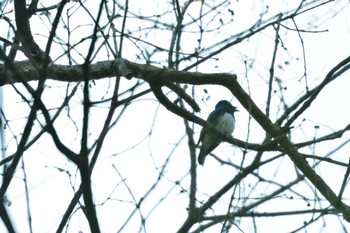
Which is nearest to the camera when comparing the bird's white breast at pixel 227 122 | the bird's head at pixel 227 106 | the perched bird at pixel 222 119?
the perched bird at pixel 222 119

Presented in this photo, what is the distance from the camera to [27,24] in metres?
4.92

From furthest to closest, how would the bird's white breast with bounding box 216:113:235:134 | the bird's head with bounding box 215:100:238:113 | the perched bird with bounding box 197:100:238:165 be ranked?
the bird's head with bounding box 215:100:238:113
the bird's white breast with bounding box 216:113:235:134
the perched bird with bounding box 197:100:238:165

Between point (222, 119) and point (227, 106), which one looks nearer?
point (222, 119)

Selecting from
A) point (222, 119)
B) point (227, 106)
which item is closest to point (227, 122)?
point (222, 119)

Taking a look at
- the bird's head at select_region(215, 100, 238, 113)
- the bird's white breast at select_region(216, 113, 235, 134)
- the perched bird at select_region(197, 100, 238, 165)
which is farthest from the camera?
the bird's head at select_region(215, 100, 238, 113)

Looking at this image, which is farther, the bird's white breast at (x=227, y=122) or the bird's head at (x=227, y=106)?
the bird's head at (x=227, y=106)

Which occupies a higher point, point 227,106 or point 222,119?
point 227,106

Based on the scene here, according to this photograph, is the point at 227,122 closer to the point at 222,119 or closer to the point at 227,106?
the point at 222,119

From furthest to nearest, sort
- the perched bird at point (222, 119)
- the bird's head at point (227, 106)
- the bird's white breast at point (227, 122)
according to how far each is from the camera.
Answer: the bird's head at point (227, 106) → the bird's white breast at point (227, 122) → the perched bird at point (222, 119)

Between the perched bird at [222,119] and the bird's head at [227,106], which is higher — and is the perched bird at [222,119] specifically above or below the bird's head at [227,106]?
below

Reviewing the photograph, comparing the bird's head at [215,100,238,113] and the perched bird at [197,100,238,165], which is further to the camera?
the bird's head at [215,100,238,113]

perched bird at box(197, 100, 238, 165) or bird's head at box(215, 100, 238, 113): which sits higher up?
bird's head at box(215, 100, 238, 113)

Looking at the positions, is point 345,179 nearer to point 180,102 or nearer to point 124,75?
point 124,75

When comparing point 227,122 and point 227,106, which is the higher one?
point 227,106
